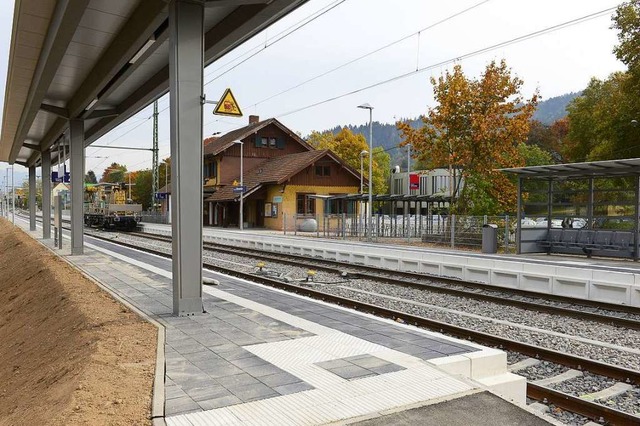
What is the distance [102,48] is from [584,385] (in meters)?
11.1

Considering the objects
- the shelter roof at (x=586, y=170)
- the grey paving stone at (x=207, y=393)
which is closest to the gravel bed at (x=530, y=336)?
the grey paving stone at (x=207, y=393)

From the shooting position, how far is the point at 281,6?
26.7 feet

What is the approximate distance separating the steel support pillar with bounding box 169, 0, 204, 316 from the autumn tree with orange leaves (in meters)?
20.2

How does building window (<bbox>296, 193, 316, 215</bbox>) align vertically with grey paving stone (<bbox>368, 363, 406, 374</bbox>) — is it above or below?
above

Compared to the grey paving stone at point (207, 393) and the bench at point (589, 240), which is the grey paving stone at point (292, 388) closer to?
the grey paving stone at point (207, 393)

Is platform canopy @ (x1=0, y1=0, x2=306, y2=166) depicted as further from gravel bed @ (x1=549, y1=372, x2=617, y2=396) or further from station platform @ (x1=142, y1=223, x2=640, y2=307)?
station platform @ (x1=142, y1=223, x2=640, y2=307)

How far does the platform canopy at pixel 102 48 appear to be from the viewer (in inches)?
344

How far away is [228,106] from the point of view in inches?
328

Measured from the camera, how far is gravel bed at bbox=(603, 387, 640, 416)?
5.24 meters

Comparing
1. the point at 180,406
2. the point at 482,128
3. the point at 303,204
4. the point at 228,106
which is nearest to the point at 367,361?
the point at 180,406

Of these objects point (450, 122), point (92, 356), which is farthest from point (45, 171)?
point (92, 356)

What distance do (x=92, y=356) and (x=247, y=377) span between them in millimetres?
1842

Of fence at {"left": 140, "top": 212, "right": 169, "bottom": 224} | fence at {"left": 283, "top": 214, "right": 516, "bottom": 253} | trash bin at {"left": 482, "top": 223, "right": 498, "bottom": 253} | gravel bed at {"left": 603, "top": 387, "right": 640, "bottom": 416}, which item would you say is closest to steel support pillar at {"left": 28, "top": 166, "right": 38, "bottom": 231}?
fence at {"left": 140, "top": 212, "right": 169, "bottom": 224}

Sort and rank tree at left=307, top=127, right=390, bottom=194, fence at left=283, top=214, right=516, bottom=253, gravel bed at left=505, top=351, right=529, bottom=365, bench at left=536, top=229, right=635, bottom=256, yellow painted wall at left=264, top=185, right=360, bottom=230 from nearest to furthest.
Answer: gravel bed at left=505, top=351, right=529, bottom=365, bench at left=536, top=229, right=635, bottom=256, fence at left=283, top=214, right=516, bottom=253, yellow painted wall at left=264, top=185, right=360, bottom=230, tree at left=307, top=127, right=390, bottom=194
